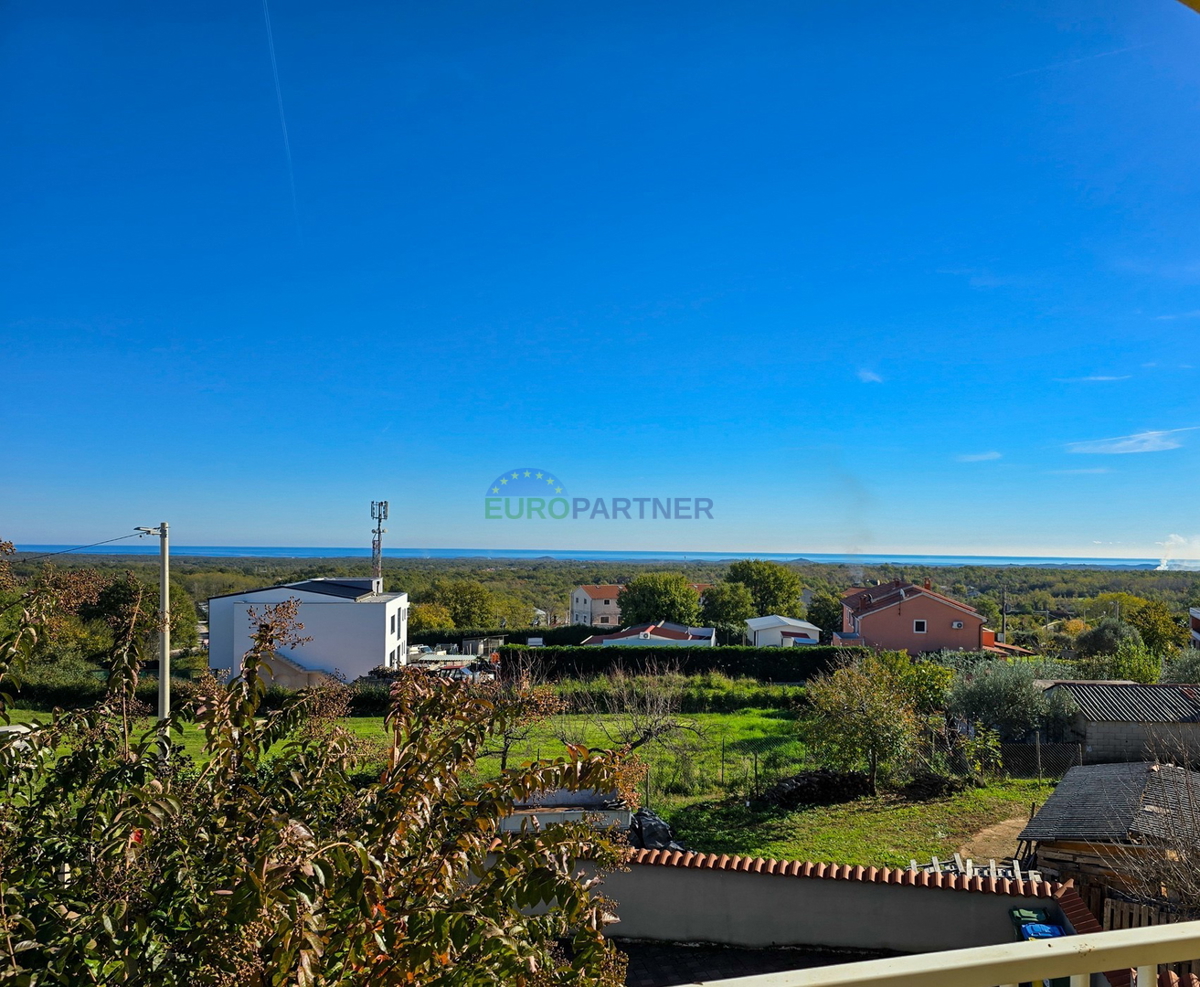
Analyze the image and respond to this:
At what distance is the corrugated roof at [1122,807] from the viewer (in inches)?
239

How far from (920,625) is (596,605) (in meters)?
26.5

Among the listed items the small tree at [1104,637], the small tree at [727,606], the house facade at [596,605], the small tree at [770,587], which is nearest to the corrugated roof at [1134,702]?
the small tree at [1104,637]

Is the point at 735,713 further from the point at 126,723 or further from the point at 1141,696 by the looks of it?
the point at 126,723

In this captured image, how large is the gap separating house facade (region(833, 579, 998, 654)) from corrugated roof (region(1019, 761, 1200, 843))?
853 inches

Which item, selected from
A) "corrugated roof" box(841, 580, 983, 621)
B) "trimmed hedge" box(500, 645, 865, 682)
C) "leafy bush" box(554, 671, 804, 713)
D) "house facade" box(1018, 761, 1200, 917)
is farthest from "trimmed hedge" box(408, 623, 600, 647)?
"house facade" box(1018, 761, 1200, 917)

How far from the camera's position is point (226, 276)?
58.6 ft

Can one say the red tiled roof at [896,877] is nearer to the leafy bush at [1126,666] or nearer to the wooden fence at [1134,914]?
the wooden fence at [1134,914]

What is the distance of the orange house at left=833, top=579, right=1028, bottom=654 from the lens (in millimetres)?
30344

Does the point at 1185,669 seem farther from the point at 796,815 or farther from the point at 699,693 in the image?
A: the point at 796,815

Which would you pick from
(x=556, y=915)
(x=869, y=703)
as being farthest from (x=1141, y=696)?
(x=556, y=915)

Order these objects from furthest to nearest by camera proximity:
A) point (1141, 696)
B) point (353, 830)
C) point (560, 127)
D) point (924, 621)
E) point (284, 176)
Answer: point (924, 621), point (1141, 696), point (284, 176), point (560, 127), point (353, 830)

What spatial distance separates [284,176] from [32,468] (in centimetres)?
2871

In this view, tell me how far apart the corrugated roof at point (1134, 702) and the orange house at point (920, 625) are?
15535mm

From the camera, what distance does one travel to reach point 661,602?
→ 135 feet
